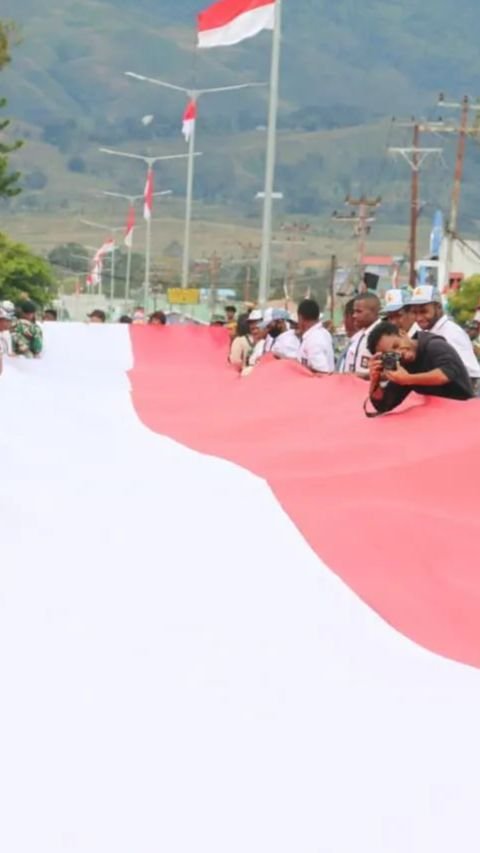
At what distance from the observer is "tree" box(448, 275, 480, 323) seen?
94.6 meters

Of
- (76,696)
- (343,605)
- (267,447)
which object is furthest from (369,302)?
(76,696)

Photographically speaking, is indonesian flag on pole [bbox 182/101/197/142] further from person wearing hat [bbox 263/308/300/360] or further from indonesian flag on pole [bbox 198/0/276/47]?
person wearing hat [bbox 263/308/300/360]

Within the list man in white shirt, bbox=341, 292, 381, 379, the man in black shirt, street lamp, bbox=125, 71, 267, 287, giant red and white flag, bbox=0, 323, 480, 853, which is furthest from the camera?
street lamp, bbox=125, 71, 267, 287

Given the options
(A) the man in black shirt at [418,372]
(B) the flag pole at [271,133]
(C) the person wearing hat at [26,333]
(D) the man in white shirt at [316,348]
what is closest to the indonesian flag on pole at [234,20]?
(B) the flag pole at [271,133]

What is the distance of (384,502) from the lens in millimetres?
7164

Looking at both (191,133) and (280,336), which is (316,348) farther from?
(191,133)

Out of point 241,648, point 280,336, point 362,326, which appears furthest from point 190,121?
point 241,648

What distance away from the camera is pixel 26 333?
21953 millimetres

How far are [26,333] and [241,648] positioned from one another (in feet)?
56.6

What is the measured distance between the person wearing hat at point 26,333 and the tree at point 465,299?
233ft

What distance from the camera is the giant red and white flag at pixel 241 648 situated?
394cm

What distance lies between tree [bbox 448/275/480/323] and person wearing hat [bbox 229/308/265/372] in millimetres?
72462

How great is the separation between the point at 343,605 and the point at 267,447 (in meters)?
4.80

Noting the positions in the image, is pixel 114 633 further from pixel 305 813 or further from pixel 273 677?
pixel 305 813
